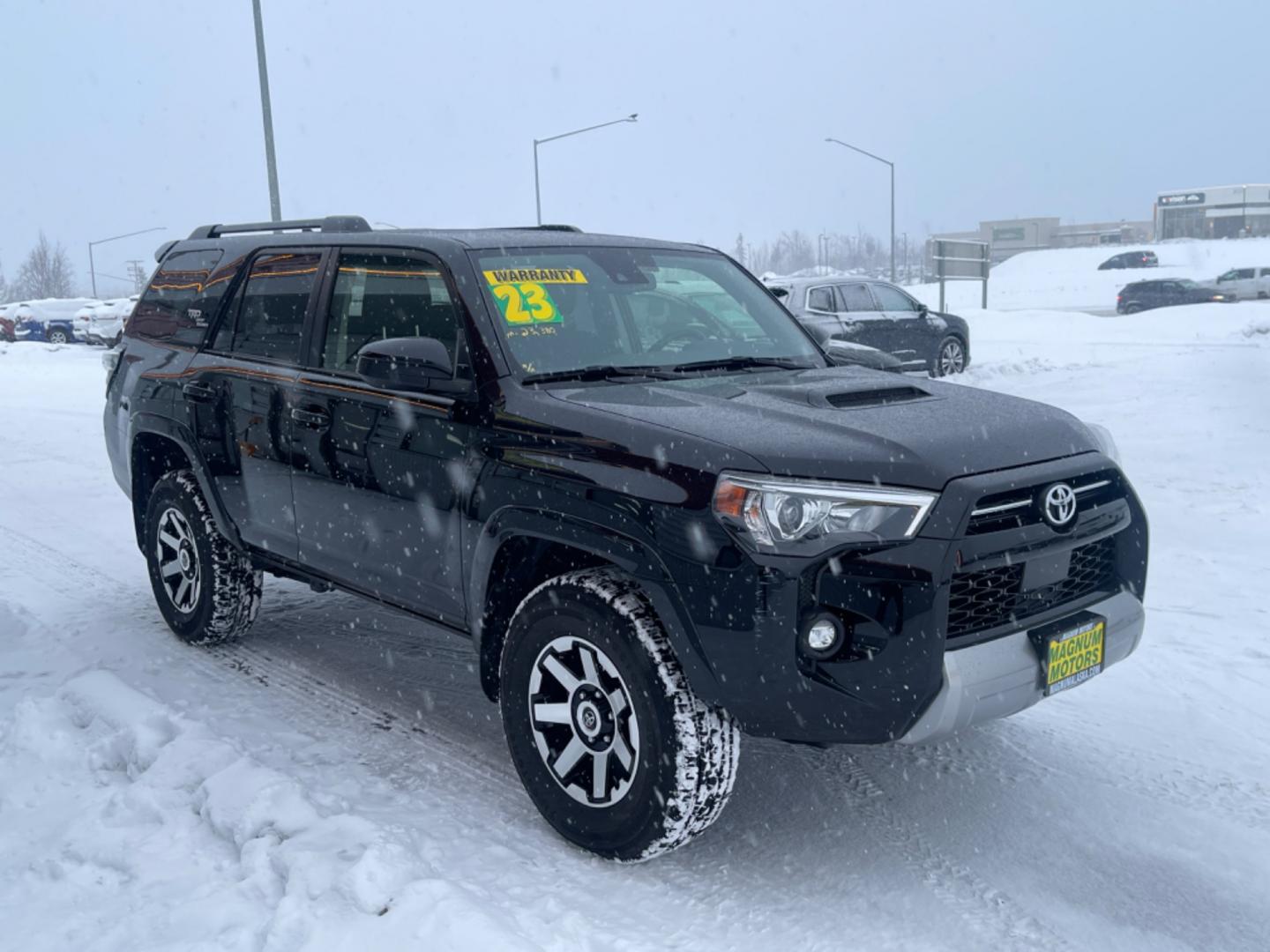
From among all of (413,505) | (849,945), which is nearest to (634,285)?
(413,505)

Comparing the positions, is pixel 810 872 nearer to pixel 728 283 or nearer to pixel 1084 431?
pixel 1084 431

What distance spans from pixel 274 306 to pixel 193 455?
87 cm

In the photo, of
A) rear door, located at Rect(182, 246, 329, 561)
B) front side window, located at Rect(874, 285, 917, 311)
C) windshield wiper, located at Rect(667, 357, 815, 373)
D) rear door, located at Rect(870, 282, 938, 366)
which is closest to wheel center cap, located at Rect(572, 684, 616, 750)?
windshield wiper, located at Rect(667, 357, 815, 373)

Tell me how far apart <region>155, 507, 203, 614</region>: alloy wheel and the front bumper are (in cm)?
376

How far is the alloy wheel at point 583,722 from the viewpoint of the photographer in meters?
3.44

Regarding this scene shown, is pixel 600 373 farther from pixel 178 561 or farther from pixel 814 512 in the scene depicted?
pixel 178 561

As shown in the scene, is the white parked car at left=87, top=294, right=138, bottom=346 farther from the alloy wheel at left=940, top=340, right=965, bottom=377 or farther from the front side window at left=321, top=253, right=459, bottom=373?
the front side window at left=321, top=253, right=459, bottom=373

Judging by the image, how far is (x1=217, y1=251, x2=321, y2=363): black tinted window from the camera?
195 inches

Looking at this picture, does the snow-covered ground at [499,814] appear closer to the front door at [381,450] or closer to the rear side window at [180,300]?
the front door at [381,450]

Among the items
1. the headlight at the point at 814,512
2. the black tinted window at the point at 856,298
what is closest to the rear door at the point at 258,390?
the headlight at the point at 814,512

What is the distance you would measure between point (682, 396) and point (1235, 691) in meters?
2.76

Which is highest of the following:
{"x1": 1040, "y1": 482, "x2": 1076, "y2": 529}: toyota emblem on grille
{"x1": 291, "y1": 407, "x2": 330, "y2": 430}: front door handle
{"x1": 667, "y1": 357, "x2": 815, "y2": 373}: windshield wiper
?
{"x1": 667, "y1": 357, "x2": 815, "y2": 373}: windshield wiper

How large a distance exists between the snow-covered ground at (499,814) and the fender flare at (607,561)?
0.67 meters

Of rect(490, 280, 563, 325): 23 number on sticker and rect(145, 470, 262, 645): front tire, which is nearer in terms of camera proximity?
rect(490, 280, 563, 325): 23 number on sticker
